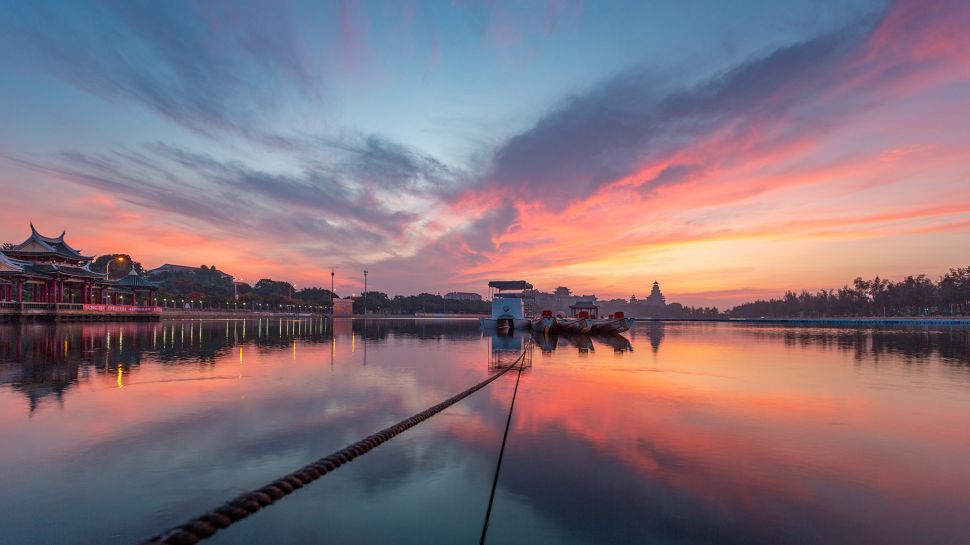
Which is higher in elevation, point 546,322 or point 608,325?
point 546,322

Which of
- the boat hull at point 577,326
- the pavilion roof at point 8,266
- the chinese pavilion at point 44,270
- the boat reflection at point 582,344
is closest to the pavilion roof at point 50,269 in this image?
the chinese pavilion at point 44,270

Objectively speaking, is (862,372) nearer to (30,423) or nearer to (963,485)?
(963,485)

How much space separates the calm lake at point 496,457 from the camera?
5371 mm

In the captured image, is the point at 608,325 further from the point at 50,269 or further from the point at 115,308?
the point at 115,308

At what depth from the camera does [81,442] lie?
8.34m

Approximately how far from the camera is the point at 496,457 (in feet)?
25.7

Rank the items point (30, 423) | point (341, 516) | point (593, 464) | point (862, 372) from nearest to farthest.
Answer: point (341, 516) → point (593, 464) → point (30, 423) → point (862, 372)

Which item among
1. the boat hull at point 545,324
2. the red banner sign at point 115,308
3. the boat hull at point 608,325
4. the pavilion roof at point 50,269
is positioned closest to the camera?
the boat hull at point 608,325

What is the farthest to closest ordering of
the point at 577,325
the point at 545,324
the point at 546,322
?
the point at 545,324 < the point at 546,322 < the point at 577,325

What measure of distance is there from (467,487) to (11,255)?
90.2m

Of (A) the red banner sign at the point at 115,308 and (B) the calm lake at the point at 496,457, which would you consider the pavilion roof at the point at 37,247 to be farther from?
(B) the calm lake at the point at 496,457

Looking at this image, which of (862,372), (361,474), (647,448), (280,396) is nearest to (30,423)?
(280,396)

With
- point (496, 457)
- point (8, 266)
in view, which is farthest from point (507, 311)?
point (8, 266)

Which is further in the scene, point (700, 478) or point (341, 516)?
point (700, 478)
